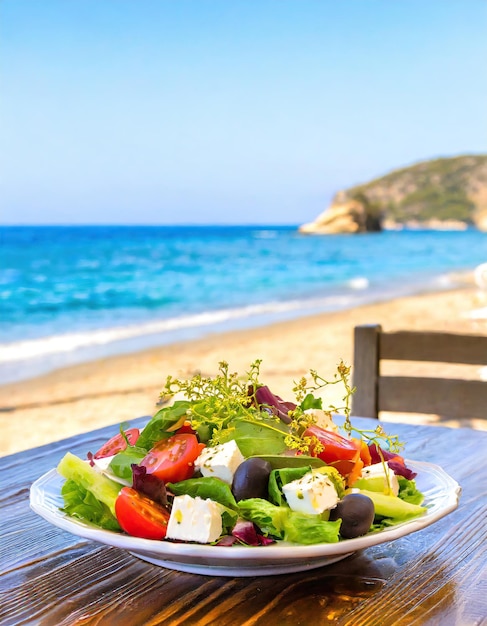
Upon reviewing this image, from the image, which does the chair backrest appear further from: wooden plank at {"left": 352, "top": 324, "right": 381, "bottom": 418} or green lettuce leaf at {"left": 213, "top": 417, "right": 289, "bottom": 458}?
green lettuce leaf at {"left": 213, "top": 417, "right": 289, "bottom": 458}

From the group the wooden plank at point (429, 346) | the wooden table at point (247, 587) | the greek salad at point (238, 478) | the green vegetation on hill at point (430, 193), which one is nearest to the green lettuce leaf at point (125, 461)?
the greek salad at point (238, 478)

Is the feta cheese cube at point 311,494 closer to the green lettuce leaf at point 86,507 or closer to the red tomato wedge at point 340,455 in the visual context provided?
the red tomato wedge at point 340,455

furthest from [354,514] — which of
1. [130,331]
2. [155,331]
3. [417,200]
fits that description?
[417,200]

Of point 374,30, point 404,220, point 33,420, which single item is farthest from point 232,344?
point 404,220

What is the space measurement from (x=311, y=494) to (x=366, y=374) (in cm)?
119

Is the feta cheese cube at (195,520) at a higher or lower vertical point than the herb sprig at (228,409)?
lower

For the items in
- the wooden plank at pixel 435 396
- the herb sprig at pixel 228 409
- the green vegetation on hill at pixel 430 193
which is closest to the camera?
the herb sprig at pixel 228 409

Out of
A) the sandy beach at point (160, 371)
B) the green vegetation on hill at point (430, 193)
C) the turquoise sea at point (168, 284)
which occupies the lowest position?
the turquoise sea at point (168, 284)

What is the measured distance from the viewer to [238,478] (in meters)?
0.75

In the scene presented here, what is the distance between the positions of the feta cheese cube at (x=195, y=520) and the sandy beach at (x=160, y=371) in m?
2.19

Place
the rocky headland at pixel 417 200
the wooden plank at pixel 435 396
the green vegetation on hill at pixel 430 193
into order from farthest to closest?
the green vegetation on hill at pixel 430 193
the rocky headland at pixel 417 200
the wooden plank at pixel 435 396

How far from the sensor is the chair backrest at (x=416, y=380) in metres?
1.79

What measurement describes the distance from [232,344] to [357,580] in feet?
21.7

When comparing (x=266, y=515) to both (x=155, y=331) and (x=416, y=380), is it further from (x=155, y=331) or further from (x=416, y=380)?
(x=155, y=331)
